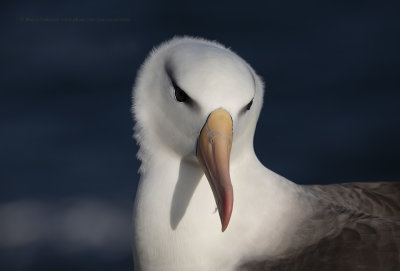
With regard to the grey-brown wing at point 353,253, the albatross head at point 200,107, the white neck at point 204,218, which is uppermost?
the albatross head at point 200,107

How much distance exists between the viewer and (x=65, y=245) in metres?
4.56

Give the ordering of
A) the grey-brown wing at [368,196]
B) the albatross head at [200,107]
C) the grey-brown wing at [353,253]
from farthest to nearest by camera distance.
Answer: the grey-brown wing at [368,196] < the grey-brown wing at [353,253] < the albatross head at [200,107]

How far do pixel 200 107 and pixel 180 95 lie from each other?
0.10 m

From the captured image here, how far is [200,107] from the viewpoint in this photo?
2.27 metres

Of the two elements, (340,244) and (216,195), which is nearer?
(216,195)

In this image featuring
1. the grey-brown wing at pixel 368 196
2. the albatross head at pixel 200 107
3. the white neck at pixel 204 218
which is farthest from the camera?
the grey-brown wing at pixel 368 196

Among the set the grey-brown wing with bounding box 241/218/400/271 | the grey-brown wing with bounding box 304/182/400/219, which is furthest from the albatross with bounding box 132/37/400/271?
the grey-brown wing with bounding box 304/182/400/219

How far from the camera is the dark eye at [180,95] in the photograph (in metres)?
2.31

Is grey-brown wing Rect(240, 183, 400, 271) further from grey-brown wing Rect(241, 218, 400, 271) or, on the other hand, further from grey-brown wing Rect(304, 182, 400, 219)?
grey-brown wing Rect(304, 182, 400, 219)

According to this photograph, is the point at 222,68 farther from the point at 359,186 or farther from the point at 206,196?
the point at 359,186

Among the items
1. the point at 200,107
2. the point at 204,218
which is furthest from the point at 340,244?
the point at 200,107

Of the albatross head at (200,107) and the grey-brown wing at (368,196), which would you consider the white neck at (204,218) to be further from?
the grey-brown wing at (368,196)

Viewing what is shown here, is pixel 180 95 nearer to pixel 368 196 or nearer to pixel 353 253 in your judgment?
pixel 353 253

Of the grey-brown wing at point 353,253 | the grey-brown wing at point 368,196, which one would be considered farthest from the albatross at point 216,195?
the grey-brown wing at point 368,196
